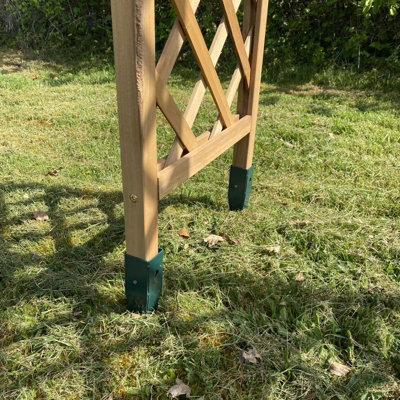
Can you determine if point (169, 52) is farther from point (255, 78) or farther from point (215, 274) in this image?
point (215, 274)

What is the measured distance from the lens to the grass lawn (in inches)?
73.3

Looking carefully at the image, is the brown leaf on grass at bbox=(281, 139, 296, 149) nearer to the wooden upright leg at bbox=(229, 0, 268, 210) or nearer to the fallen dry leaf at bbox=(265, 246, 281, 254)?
the wooden upright leg at bbox=(229, 0, 268, 210)

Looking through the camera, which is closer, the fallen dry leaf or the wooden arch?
A: the wooden arch

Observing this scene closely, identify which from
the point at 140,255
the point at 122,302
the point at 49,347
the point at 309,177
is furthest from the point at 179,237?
the point at 309,177

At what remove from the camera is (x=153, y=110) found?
168 centimetres

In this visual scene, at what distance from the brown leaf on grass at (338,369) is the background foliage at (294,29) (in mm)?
4745

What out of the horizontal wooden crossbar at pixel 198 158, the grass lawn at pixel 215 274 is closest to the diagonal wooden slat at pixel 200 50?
the horizontal wooden crossbar at pixel 198 158

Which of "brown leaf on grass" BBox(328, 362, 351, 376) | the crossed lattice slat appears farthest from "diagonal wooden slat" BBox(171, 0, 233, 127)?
"brown leaf on grass" BBox(328, 362, 351, 376)

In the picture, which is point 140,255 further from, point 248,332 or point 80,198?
point 80,198

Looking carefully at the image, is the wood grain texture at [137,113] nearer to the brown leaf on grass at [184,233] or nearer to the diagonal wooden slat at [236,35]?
the diagonal wooden slat at [236,35]

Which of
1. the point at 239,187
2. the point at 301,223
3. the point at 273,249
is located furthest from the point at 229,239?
the point at 301,223

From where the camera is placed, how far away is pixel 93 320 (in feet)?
6.88

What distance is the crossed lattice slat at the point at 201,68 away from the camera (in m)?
1.75

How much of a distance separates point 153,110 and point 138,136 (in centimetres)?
13
